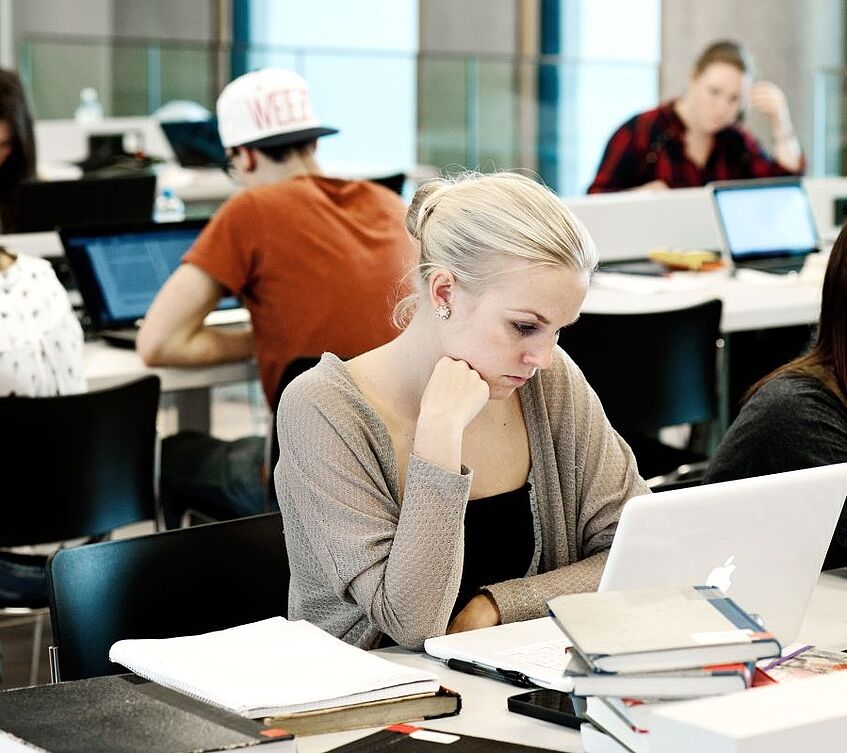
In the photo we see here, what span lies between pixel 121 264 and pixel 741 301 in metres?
1.55

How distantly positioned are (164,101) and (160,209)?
3540 millimetres

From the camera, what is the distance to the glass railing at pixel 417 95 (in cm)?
825

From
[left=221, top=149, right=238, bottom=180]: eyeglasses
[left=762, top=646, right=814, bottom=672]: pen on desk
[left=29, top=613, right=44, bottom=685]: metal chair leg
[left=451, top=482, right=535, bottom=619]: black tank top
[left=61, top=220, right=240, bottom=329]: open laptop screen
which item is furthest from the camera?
[left=61, top=220, right=240, bottom=329]: open laptop screen

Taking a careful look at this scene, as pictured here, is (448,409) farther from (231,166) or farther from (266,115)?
(231,166)

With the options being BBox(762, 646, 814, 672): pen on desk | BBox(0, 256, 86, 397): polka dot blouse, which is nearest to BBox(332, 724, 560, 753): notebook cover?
BBox(762, 646, 814, 672): pen on desk

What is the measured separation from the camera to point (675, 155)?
5.02 metres

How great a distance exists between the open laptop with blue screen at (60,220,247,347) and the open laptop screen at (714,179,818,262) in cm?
151

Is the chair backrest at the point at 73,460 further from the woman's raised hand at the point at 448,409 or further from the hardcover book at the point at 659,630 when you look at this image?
the hardcover book at the point at 659,630

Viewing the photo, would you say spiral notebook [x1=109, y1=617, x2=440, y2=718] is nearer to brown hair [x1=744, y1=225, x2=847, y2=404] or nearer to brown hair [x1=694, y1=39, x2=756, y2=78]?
brown hair [x1=744, y1=225, x2=847, y2=404]

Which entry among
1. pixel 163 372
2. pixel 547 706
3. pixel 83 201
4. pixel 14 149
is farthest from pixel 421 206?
pixel 83 201

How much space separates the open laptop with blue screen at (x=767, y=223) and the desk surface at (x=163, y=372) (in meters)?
1.64

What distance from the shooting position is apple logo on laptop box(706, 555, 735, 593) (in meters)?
1.40

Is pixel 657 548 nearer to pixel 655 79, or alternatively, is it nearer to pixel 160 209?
pixel 160 209

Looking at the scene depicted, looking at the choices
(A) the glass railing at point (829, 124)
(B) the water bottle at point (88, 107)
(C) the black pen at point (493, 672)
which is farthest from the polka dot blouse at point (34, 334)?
(B) the water bottle at point (88, 107)
